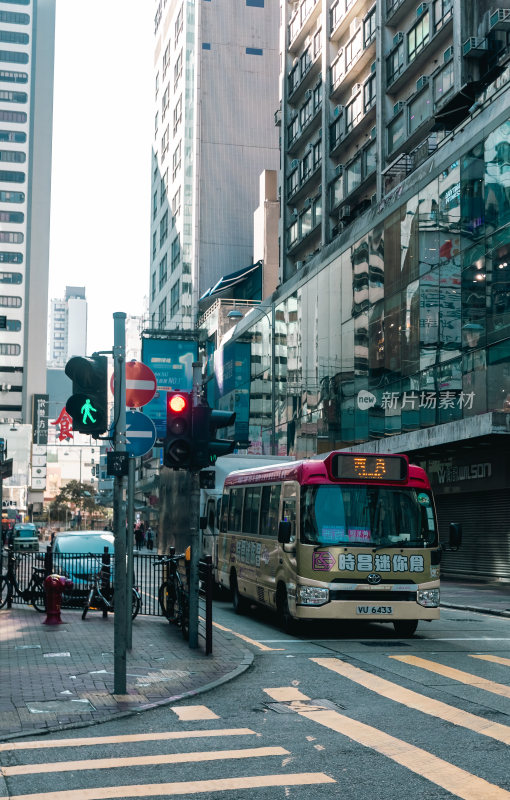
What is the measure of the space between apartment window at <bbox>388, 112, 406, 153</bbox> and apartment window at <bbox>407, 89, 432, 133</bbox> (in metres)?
0.71

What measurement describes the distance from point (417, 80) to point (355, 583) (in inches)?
1073

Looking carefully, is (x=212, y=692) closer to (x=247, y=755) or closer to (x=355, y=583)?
(x=247, y=755)

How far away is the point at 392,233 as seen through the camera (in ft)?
116

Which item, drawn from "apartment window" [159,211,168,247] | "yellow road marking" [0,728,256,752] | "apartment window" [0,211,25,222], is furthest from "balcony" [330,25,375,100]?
"apartment window" [0,211,25,222]

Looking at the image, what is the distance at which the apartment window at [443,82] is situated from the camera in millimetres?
32781

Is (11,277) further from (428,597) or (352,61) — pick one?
(428,597)

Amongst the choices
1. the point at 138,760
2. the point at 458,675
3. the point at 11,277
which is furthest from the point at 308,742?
the point at 11,277

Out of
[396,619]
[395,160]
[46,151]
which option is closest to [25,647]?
[396,619]

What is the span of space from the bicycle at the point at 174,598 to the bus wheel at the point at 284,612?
1.52 m

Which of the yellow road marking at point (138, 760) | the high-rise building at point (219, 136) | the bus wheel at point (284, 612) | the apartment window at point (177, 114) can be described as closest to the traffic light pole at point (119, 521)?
the yellow road marking at point (138, 760)

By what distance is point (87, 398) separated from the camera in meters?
9.74

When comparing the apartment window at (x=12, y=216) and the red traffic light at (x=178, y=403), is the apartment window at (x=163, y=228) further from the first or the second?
the red traffic light at (x=178, y=403)

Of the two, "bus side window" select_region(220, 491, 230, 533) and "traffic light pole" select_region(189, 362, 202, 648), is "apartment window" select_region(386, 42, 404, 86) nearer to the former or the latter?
"bus side window" select_region(220, 491, 230, 533)

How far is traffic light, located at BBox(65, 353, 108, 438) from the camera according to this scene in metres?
9.72
